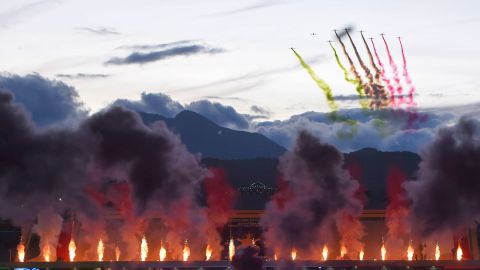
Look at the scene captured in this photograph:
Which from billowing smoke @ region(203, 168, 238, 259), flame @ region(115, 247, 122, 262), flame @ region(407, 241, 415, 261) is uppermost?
billowing smoke @ region(203, 168, 238, 259)

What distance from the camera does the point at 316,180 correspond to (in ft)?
490

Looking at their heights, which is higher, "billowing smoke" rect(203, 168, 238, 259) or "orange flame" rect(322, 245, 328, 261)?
"billowing smoke" rect(203, 168, 238, 259)

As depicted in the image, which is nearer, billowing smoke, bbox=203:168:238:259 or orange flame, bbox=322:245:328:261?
orange flame, bbox=322:245:328:261

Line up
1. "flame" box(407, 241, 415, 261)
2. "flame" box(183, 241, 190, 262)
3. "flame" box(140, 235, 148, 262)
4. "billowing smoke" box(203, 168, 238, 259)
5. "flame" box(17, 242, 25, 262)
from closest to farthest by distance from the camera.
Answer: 1. "flame" box(17, 242, 25, 262)
2. "flame" box(407, 241, 415, 261)
3. "flame" box(140, 235, 148, 262)
4. "flame" box(183, 241, 190, 262)
5. "billowing smoke" box(203, 168, 238, 259)

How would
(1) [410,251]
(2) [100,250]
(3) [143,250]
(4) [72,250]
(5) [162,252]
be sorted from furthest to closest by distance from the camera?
1. (5) [162,252]
2. (3) [143,250]
3. (4) [72,250]
4. (1) [410,251]
5. (2) [100,250]

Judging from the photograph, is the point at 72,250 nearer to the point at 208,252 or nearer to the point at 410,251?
the point at 208,252

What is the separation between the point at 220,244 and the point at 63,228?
82.8 feet

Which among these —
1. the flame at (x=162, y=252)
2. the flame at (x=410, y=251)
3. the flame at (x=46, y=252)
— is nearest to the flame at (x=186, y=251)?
the flame at (x=162, y=252)

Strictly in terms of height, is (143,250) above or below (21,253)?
above

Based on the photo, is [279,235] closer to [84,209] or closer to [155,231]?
[155,231]

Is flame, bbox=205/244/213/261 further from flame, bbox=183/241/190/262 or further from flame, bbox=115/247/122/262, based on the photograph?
flame, bbox=115/247/122/262

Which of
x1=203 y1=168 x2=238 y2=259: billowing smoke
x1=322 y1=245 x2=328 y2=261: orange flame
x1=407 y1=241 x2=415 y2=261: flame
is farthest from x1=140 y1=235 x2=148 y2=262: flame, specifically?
x1=407 y1=241 x2=415 y2=261: flame

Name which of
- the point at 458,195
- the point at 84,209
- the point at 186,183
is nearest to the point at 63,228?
the point at 84,209

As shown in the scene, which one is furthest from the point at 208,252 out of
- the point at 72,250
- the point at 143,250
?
the point at 72,250
